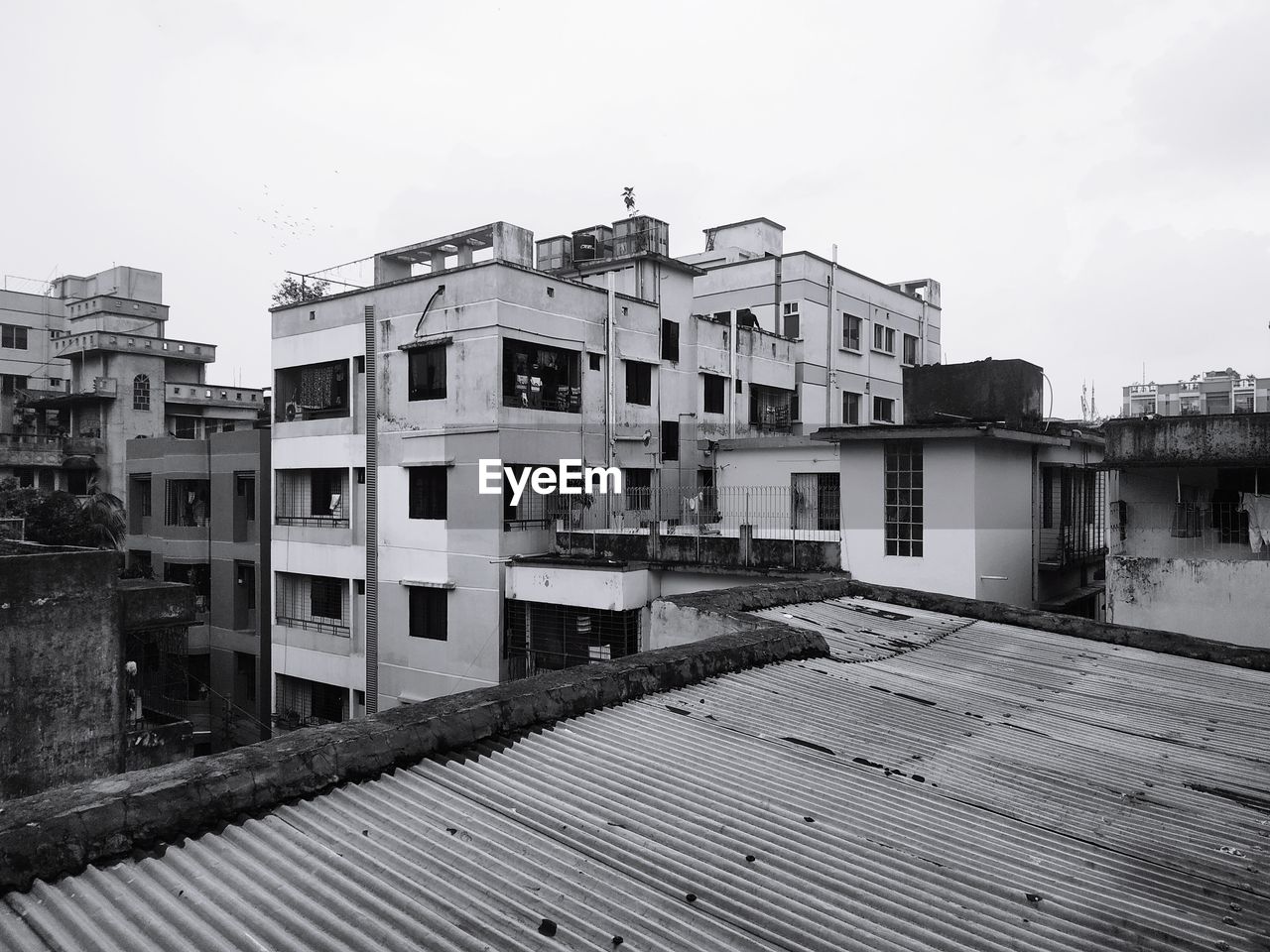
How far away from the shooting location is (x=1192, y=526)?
53.7ft

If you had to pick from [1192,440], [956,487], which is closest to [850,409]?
[956,487]

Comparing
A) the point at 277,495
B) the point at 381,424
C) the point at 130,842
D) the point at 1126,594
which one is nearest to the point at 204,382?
the point at 277,495

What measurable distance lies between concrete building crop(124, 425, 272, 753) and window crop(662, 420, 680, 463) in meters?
12.5

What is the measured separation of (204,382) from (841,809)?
42.6 metres

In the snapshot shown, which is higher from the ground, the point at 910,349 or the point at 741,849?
the point at 910,349

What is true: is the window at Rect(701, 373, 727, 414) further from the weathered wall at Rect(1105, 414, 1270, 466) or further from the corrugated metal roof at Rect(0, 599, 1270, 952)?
the corrugated metal roof at Rect(0, 599, 1270, 952)

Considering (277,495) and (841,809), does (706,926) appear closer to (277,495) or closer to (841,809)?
(841,809)

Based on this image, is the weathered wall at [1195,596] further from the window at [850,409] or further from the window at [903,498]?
the window at [850,409]

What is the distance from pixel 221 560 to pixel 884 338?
25921mm

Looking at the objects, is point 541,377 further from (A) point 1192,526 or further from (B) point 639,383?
(A) point 1192,526

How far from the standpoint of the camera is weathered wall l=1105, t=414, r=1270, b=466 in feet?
49.7

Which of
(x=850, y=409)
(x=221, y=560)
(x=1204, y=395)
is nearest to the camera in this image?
(x=221, y=560)

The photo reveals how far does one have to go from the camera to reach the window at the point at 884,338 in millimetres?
35000

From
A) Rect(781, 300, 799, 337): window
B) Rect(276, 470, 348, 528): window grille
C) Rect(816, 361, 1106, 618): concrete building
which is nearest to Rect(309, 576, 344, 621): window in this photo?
Rect(276, 470, 348, 528): window grille
